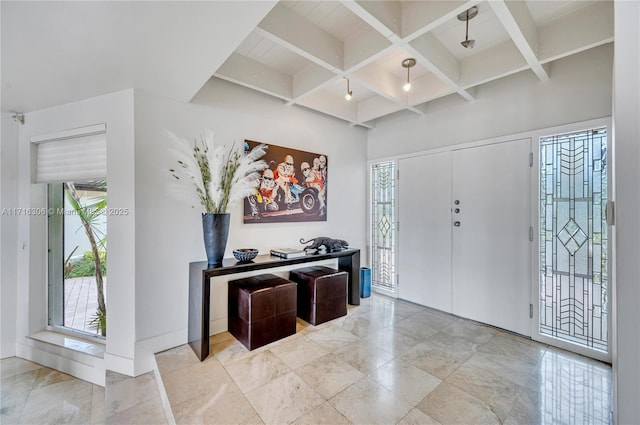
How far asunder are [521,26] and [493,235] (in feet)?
6.29

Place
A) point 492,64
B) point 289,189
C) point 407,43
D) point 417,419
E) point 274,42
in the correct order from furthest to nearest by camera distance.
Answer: point 289,189 → point 492,64 → point 274,42 → point 407,43 → point 417,419

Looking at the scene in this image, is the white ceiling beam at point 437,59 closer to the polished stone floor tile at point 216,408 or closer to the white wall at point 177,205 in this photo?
the white wall at point 177,205

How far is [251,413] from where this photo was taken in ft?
5.42

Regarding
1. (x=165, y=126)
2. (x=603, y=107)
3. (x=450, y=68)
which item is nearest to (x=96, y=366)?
(x=165, y=126)

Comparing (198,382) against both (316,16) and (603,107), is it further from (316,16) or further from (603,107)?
(603,107)

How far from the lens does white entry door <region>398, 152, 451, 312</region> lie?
3275mm

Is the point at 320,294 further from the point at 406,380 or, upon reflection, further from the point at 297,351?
the point at 406,380

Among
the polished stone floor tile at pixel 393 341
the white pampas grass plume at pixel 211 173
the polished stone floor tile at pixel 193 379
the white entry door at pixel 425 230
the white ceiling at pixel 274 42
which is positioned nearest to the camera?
the white ceiling at pixel 274 42

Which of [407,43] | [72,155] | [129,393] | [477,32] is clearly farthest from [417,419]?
[72,155]

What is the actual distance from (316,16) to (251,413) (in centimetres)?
286

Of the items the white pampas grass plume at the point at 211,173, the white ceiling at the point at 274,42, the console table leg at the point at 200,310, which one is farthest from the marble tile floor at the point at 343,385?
the white ceiling at the point at 274,42

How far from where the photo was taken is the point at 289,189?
3236 millimetres

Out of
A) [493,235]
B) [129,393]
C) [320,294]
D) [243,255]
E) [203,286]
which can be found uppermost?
[493,235]

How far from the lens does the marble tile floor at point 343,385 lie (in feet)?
5.46
